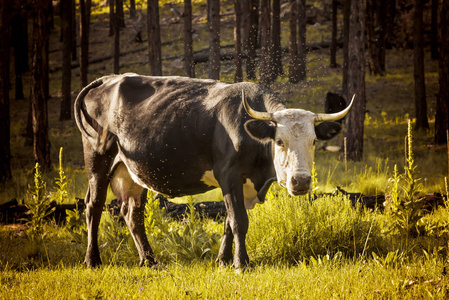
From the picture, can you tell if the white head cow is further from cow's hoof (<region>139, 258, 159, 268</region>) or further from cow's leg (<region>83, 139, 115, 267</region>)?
cow's leg (<region>83, 139, 115, 267</region>)

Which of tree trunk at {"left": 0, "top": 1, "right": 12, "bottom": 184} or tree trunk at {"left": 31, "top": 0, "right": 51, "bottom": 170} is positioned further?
tree trunk at {"left": 31, "top": 0, "right": 51, "bottom": 170}

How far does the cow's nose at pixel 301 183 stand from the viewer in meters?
4.95

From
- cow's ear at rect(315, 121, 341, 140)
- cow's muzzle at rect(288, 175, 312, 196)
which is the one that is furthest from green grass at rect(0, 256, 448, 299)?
cow's ear at rect(315, 121, 341, 140)

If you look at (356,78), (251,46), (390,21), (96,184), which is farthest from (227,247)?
(390,21)

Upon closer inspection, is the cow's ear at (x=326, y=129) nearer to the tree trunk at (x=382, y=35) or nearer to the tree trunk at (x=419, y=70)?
the tree trunk at (x=419, y=70)

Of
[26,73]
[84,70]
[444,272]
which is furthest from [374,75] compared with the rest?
[444,272]

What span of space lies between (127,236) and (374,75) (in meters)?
26.0

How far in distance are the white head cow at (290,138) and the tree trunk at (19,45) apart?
2487cm

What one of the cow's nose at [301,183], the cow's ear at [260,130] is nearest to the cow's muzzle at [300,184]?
the cow's nose at [301,183]

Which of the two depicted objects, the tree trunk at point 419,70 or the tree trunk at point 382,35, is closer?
the tree trunk at point 419,70

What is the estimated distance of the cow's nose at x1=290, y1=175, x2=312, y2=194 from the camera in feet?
16.2

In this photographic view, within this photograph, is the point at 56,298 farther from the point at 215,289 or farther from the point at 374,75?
the point at 374,75

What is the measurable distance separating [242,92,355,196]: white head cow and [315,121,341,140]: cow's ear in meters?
0.07

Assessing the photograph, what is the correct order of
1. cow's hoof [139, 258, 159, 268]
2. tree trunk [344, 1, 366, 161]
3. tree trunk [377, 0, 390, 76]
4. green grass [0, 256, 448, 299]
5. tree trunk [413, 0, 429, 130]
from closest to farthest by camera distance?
1. green grass [0, 256, 448, 299]
2. cow's hoof [139, 258, 159, 268]
3. tree trunk [344, 1, 366, 161]
4. tree trunk [413, 0, 429, 130]
5. tree trunk [377, 0, 390, 76]
